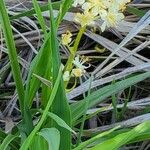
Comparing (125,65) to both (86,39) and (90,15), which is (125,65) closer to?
(86,39)

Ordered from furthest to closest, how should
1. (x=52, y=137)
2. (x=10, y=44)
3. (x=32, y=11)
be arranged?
(x=32, y=11) < (x=10, y=44) < (x=52, y=137)

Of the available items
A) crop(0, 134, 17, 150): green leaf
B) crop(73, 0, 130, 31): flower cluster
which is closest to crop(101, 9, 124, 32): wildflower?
crop(73, 0, 130, 31): flower cluster

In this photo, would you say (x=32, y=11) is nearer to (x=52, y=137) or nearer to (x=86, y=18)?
Result: (x=86, y=18)

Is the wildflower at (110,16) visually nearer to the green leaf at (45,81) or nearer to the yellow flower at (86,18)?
the yellow flower at (86,18)

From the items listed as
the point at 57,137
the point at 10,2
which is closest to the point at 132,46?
the point at 10,2

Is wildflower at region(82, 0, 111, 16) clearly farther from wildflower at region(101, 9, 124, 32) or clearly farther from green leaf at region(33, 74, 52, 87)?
A: green leaf at region(33, 74, 52, 87)

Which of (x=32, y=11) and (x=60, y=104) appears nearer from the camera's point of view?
(x=60, y=104)

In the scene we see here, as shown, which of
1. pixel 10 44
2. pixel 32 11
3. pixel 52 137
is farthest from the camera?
pixel 32 11

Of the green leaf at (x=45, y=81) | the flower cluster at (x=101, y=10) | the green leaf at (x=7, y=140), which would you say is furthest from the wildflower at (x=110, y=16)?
the green leaf at (x=7, y=140)

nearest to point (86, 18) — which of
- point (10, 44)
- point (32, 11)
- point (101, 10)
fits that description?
point (101, 10)
